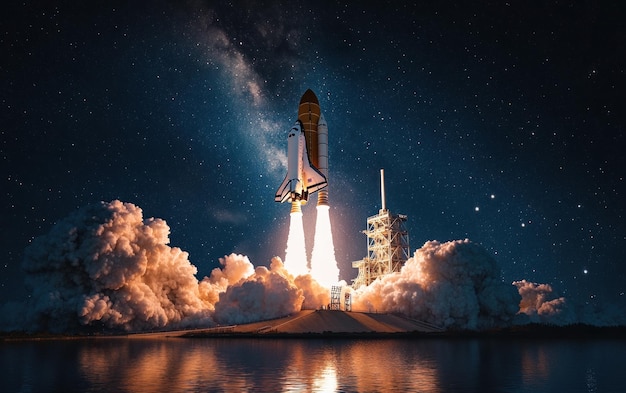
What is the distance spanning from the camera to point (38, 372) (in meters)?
22.0

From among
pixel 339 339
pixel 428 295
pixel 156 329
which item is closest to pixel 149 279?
pixel 156 329

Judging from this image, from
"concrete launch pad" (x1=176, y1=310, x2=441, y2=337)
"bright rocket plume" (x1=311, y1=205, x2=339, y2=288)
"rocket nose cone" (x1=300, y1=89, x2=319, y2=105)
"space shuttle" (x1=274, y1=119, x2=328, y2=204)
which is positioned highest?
"rocket nose cone" (x1=300, y1=89, x2=319, y2=105)

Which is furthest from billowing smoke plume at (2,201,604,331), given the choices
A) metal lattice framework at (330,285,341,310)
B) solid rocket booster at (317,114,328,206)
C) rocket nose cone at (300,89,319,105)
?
rocket nose cone at (300,89,319,105)

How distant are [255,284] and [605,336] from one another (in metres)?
34.2

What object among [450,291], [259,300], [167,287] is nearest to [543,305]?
[450,291]

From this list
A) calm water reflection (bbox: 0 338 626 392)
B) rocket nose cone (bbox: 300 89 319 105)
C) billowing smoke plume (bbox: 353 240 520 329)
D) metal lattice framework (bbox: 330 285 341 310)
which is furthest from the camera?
rocket nose cone (bbox: 300 89 319 105)

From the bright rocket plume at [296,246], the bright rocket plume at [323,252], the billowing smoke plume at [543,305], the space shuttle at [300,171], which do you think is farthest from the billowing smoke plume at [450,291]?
the space shuttle at [300,171]

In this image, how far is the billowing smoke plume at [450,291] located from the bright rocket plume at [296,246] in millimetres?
8176

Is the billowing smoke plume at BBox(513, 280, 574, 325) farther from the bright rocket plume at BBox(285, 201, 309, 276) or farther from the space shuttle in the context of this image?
the space shuttle

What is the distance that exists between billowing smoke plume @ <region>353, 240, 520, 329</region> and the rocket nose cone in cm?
2226

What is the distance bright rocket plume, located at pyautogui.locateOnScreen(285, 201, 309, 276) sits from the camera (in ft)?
215

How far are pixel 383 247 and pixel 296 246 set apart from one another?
16021mm

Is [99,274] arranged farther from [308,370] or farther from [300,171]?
[308,370]

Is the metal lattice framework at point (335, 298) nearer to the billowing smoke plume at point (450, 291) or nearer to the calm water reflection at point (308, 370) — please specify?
the billowing smoke plume at point (450, 291)
